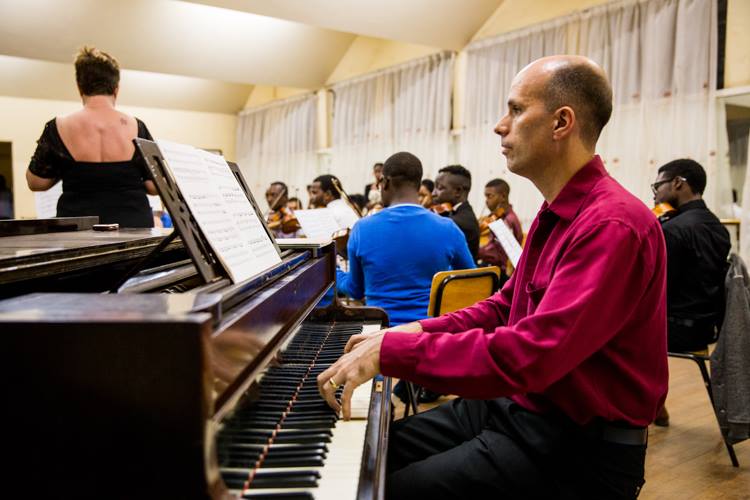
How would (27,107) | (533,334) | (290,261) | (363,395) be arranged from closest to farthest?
1. (533,334)
2. (363,395)
3. (290,261)
4. (27,107)

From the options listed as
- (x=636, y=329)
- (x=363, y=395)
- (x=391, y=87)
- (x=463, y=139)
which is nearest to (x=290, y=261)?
(x=363, y=395)

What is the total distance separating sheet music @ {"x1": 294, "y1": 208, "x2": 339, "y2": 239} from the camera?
404cm

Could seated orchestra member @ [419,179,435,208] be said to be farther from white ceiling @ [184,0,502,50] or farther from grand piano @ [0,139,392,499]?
grand piano @ [0,139,392,499]

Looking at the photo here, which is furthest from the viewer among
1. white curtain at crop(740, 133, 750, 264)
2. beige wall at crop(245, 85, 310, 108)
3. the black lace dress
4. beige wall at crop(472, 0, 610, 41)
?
beige wall at crop(245, 85, 310, 108)

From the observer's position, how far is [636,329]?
1.16 m

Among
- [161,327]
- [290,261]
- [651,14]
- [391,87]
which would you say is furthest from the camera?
[391,87]

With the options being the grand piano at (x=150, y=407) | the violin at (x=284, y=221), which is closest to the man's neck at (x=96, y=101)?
the grand piano at (x=150, y=407)

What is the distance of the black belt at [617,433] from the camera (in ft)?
3.90

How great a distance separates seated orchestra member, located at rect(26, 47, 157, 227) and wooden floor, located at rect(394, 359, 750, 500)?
174 centimetres

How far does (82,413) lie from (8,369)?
0.09 m

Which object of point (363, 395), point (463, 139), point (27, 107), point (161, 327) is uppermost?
point (27, 107)

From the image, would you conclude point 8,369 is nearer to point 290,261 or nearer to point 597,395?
point 290,261

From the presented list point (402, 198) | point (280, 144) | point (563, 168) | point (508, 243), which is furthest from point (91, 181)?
point (280, 144)

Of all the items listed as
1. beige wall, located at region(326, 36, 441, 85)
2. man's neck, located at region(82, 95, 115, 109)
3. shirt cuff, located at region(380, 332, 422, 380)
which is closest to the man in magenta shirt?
shirt cuff, located at region(380, 332, 422, 380)
